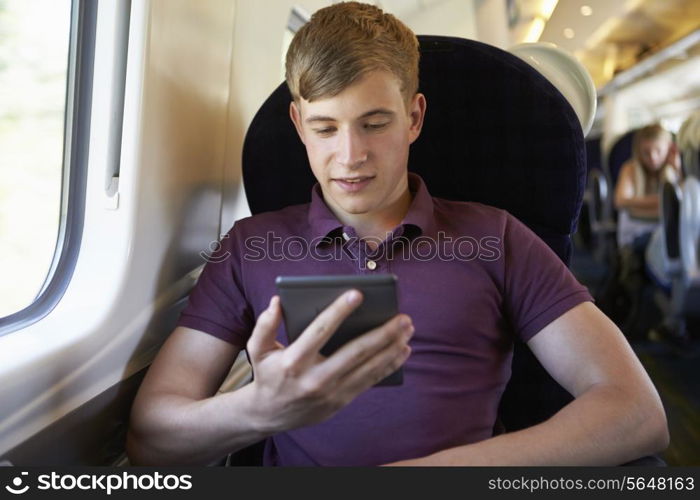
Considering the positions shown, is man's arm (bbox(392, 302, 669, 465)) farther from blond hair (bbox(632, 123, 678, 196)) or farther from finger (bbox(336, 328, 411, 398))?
blond hair (bbox(632, 123, 678, 196))

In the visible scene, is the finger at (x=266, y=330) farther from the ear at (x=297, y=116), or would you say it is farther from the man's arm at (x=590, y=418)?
the ear at (x=297, y=116)

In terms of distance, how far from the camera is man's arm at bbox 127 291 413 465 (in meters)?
0.91

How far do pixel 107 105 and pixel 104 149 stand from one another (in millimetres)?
82

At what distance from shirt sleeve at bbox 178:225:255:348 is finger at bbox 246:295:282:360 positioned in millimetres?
384

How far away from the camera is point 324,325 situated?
870 millimetres

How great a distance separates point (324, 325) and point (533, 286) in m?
0.55

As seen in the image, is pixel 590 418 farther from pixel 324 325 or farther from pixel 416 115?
pixel 416 115

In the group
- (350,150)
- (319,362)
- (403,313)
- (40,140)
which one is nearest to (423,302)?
(403,313)

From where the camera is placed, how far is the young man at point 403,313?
1.14m

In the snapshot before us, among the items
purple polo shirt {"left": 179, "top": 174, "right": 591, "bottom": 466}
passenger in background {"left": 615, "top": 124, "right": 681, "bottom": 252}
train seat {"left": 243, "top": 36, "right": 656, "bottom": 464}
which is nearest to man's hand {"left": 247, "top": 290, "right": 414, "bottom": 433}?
purple polo shirt {"left": 179, "top": 174, "right": 591, "bottom": 466}

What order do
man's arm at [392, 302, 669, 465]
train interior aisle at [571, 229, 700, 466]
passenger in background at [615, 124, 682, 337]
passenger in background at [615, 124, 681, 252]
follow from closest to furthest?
man's arm at [392, 302, 669, 465]
train interior aisle at [571, 229, 700, 466]
passenger in background at [615, 124, 682, 337]
passenger in background at [615, 124, 681, 252]

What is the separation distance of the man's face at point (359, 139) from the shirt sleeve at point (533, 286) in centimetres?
25

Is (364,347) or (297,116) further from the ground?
(297,116)

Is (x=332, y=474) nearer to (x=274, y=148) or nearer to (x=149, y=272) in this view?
(x=149, y=272)
